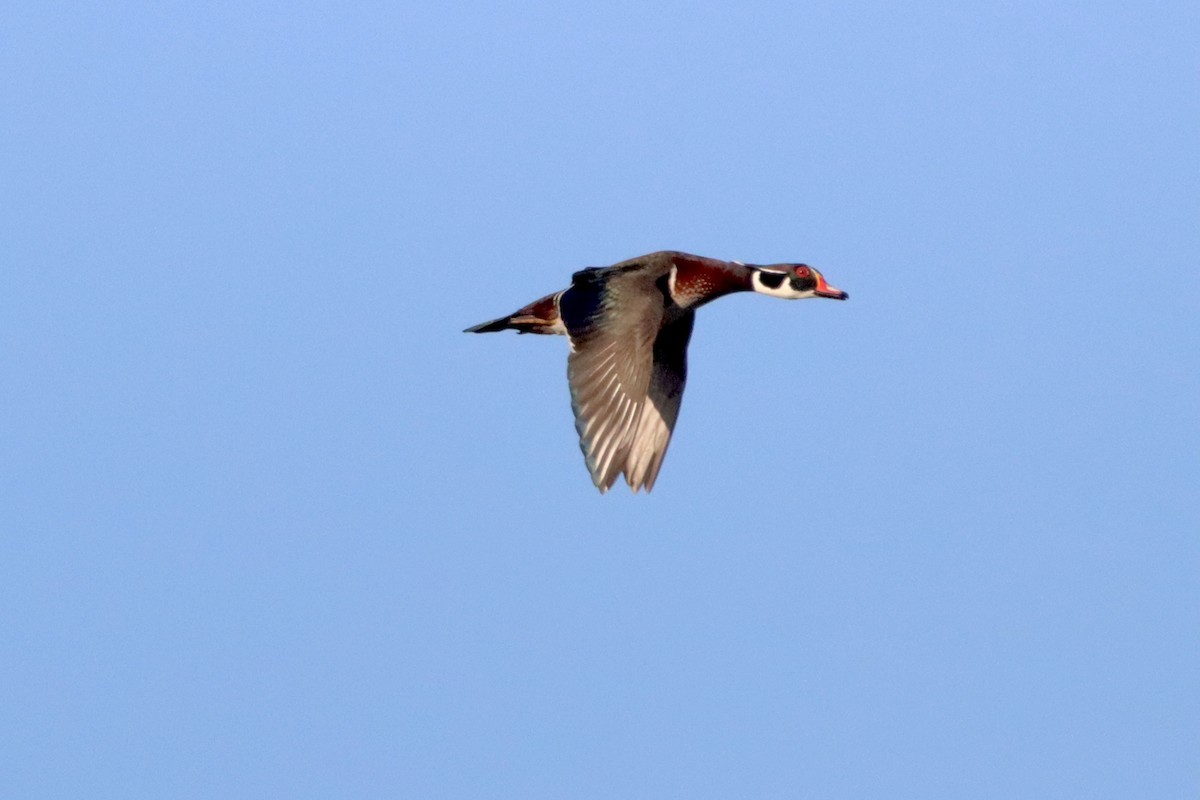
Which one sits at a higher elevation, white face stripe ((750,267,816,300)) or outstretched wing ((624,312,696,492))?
white face stripe ((750,267,816,300))

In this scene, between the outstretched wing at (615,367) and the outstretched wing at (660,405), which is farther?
the outstretched wing at (660,405)

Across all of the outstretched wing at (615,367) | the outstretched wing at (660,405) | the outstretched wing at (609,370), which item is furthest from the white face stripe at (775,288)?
the outstretched wing at (609,370)

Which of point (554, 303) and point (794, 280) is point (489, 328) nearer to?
point (554, 303)

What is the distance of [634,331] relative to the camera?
1742cm

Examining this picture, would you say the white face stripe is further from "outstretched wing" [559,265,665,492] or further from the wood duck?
"outstretched wing" [559,265,665,492]

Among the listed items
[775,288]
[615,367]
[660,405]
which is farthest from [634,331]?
[775,288]

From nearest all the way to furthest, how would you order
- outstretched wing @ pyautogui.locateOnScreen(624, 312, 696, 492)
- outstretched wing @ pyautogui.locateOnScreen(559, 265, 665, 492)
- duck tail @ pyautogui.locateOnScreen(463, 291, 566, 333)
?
outstretched wing @ pyautogui.locateOnScreen(559, 265, 665, 492)
outstretched wing @ pyautogui.locateOnScreen(624, 312, 696, 492)
duck tail @ pyautogui.locateOnScreen(463, 291, 566, 333)

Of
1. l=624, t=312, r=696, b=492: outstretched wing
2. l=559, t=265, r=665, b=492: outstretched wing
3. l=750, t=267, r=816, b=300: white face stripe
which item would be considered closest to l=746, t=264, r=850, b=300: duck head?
l=750, t=267, r=816, b=300: white face stripe

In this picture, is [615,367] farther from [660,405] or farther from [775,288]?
[775,288]

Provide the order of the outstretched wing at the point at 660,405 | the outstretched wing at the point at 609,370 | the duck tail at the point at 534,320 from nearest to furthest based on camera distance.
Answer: the outstretched wing at the point at 609,370, the outstretched wing at the point at 660,405, the duck tail at the point at 534,320

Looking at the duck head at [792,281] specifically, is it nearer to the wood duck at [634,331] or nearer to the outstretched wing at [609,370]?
the wood duck at [634,331]

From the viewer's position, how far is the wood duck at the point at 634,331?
56.7ft

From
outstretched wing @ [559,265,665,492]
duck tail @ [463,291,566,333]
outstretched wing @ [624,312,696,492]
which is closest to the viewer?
outstretched wing @ [559,265,665,492]

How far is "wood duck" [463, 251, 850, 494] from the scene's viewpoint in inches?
681
